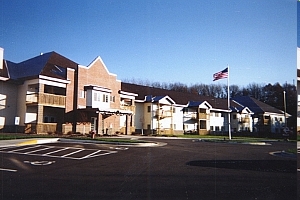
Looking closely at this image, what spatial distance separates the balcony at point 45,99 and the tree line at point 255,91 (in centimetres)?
76

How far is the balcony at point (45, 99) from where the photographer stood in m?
3.54

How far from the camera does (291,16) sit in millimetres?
4387

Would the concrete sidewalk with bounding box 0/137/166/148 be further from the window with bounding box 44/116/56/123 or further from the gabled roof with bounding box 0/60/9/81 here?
the gabled roof with bounding box 0/60/9/81

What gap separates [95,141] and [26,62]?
114cm

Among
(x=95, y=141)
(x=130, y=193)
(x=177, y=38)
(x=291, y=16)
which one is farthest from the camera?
(x=291, y=16)

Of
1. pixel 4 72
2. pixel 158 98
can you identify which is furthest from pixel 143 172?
pixel 4 72

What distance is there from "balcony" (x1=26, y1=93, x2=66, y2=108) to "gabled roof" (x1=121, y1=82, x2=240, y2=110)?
2.30 ft

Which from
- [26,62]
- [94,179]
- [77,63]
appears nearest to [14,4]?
[26,62]

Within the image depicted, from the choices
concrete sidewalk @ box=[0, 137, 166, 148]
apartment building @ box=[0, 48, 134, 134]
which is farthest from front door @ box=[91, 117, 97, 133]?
concrete sidewalk @ box=[0, 137, 166, 148]

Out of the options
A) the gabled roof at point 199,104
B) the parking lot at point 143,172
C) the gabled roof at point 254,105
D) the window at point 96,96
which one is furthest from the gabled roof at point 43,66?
the gabled roof at point 254,105

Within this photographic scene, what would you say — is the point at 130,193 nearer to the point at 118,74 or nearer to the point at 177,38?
the point at 118,74

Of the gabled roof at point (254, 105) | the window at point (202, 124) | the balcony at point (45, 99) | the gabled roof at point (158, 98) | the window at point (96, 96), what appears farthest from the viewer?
the gabled roof at point (254, 105)

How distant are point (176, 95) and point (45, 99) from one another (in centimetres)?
147

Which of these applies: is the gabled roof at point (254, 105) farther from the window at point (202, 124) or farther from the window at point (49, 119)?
the window at point (49, 119)
